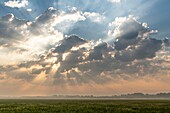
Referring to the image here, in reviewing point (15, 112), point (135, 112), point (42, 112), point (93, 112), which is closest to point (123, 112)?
point (135, 112)

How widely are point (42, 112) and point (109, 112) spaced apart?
1563cm

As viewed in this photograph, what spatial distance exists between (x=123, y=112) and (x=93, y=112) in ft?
25.0

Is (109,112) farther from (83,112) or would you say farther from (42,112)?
(42,112)

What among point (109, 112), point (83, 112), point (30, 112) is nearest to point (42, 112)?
point (30, 112)

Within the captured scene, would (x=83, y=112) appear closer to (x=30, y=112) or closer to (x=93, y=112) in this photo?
(x=93, y=112)

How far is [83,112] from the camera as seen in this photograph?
63156 mm

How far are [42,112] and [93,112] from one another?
11788 mm

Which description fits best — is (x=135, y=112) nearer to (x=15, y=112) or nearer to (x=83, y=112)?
(x=83, y=112)

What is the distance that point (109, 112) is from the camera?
211ft

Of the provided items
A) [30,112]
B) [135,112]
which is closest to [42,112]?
[30,112]

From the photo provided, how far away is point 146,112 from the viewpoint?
65.7 metres

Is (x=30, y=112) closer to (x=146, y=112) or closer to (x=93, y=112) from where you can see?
(x=93, y=112)

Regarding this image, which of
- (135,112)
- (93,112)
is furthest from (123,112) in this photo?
(93,112)

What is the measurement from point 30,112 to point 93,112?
14633 mm
